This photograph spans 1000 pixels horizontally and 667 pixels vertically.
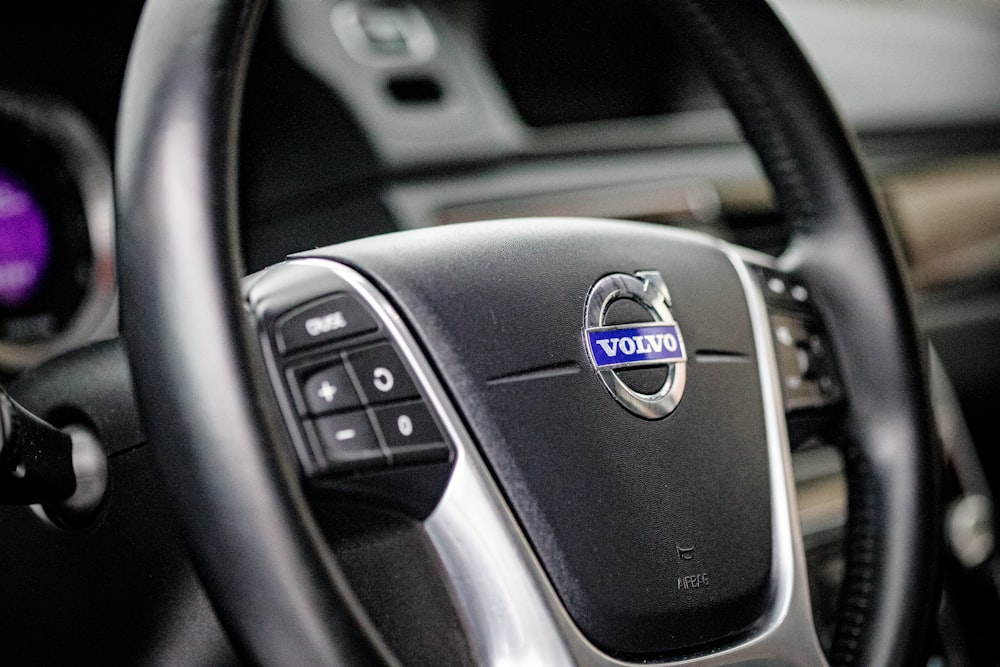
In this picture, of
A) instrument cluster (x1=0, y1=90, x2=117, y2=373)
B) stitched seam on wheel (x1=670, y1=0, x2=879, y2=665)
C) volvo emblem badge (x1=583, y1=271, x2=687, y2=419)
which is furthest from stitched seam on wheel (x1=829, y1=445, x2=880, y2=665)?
instrument cluster (x1=0, y1=90, x2=117, y2=373)

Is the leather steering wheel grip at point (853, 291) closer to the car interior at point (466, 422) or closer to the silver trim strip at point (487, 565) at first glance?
the car interior at point (466, 422)

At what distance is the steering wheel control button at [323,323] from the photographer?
52cm

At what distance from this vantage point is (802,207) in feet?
2.43

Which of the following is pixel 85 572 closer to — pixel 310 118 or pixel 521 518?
pixel 521 518

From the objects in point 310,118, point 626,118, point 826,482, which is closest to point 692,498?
point 826,482

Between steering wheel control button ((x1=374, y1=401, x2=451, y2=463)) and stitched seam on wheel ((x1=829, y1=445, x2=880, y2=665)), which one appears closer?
steering wheel control button ((x1=374, y1=401, x2=451, y2=463))

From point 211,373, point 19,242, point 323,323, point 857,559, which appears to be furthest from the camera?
point 19,242

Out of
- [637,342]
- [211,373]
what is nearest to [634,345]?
[637,342]

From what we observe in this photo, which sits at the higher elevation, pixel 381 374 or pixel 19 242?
pixel 381 374

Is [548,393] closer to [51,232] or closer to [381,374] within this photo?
[381,374]

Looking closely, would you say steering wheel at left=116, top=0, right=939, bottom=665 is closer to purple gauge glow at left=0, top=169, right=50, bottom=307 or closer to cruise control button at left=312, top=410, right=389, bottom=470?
cruise control button at left=312, top=410, right=389, bottom=470

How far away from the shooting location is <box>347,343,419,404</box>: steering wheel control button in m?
0.52

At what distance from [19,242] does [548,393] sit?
3.00ft

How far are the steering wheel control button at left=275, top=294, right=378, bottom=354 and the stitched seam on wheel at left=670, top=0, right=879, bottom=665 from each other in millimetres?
295
